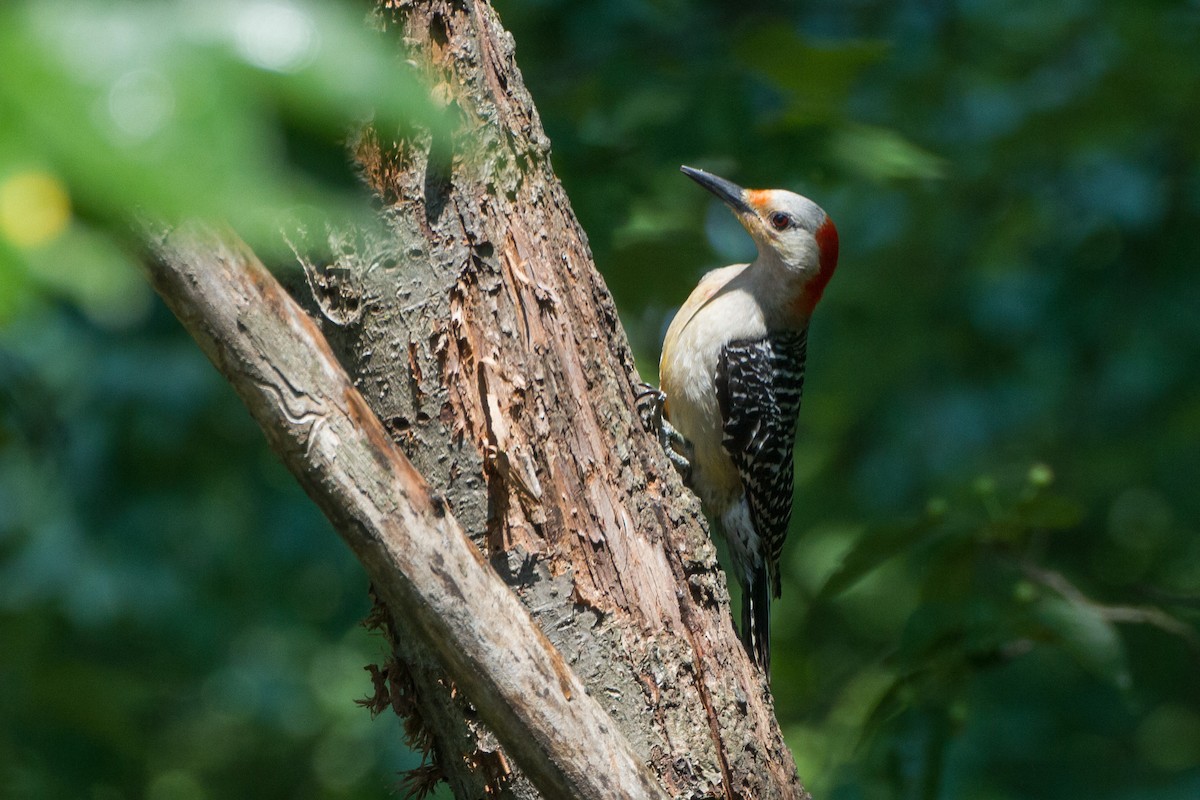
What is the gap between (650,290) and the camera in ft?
15.7

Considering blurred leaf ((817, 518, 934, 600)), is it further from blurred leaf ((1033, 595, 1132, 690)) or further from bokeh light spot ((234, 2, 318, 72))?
bokeh light spot ((234, 2, 318, 72))

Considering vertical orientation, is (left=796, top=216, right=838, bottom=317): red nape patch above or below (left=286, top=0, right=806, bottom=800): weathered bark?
above

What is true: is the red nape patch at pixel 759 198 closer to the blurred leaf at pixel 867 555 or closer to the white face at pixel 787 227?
the white face at pixel 787 227

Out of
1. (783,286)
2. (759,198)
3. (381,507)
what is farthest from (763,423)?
(381,507)

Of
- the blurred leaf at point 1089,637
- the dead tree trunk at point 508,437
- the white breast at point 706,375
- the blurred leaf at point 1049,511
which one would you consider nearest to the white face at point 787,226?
the white breast at point 706,375

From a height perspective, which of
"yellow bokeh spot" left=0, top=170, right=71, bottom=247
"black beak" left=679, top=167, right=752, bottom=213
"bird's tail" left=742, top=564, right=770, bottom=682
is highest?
"black beak" left=679, top=167, right=752, bottom=213

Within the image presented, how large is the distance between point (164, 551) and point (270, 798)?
132 inches

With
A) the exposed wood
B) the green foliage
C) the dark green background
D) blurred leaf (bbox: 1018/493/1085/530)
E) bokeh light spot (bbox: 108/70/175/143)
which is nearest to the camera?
bokeh light spot (bbox: 108/70/175/143)

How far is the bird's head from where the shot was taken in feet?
15.5

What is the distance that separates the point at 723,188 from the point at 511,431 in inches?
100

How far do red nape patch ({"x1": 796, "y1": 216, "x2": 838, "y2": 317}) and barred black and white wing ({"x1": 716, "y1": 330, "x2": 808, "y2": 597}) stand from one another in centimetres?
22

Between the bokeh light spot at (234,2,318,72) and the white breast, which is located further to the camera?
the white breast

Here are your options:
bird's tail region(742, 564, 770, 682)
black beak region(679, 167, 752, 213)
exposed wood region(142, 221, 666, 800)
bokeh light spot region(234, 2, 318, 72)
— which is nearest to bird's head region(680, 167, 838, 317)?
black beak region(679, 167, 752, 213)

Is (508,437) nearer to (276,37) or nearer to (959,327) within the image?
(276,37)
